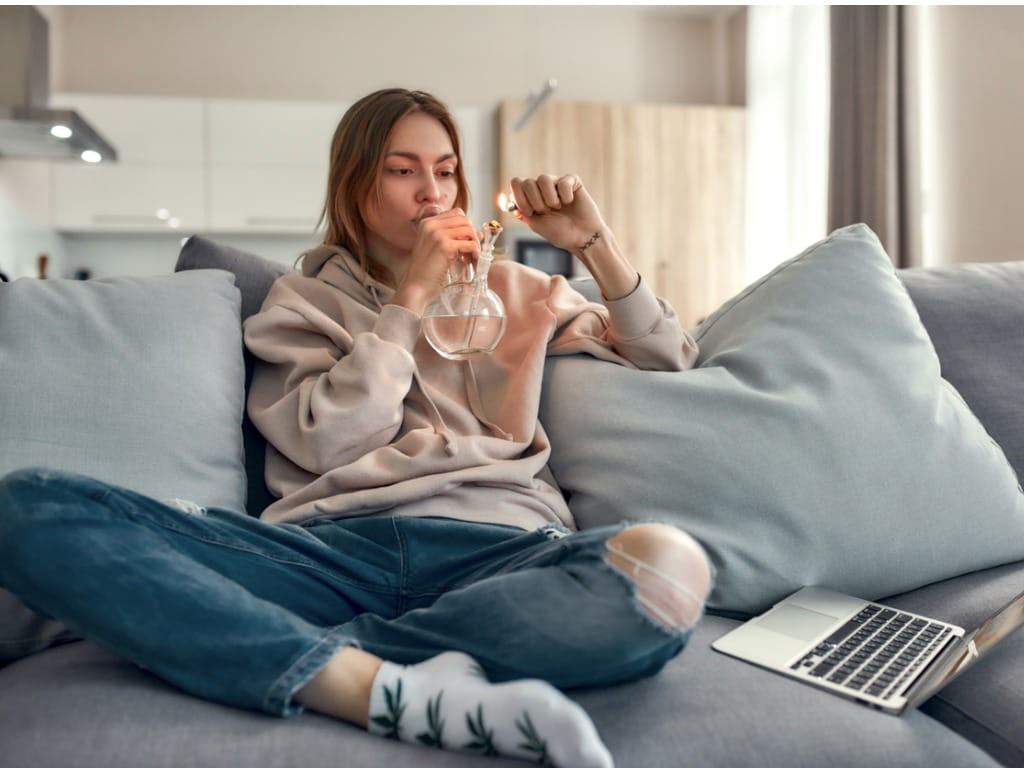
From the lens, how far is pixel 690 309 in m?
5.57

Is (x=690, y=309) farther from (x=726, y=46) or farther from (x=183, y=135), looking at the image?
(x=183, y=135)

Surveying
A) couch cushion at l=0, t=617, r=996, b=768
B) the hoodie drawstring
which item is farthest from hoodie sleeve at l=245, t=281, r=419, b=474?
couch cushion at l=0, t=617, r=996, b=768

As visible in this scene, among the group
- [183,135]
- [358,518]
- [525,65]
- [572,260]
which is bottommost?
[358,518]

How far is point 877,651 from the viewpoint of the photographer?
1.05 meters

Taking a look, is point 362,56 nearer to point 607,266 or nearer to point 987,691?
point 607,266

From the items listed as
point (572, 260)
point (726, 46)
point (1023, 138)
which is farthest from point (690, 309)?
point (1023, 138)

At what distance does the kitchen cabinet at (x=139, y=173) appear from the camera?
5.09 meters

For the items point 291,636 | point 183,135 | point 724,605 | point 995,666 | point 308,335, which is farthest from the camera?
point 183,135

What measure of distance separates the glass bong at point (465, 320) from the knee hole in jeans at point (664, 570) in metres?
0.45

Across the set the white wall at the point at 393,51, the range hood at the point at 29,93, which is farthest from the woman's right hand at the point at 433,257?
the white wall at the point at 393,51

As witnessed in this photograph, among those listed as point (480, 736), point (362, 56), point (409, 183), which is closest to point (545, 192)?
point (409, 183)

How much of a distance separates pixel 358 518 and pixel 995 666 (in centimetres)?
75

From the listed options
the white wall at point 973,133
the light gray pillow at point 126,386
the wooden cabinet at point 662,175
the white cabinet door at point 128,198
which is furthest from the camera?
the wooden cabinet at point 662,175

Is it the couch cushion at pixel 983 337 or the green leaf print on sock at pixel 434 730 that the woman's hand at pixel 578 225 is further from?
the green leaf print on sock at pixel 434 730
